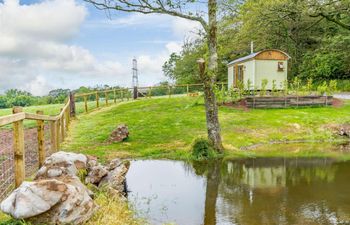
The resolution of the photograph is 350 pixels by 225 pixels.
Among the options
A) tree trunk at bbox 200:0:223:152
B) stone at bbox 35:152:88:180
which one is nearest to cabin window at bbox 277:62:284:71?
tree trunk at bbox 200:0:223:152

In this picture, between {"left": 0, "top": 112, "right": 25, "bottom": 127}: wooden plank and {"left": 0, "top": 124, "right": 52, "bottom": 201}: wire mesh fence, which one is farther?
{"left": 0, "top": 124, "right": 52, "bottom": 201}: wire mesh fence

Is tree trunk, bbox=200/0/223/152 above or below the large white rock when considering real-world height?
above

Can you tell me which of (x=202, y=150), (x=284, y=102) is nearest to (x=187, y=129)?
(x=202, y=150)

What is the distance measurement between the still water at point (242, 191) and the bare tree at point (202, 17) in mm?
1507

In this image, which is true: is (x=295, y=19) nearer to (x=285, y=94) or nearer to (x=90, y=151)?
(x=285, y=94)

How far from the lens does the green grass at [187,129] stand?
994 centimetres

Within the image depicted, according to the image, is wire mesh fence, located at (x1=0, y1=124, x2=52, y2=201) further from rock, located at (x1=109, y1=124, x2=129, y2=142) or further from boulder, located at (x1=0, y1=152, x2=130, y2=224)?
rock, located at (x1=109, y1=124, x2=129, y2=142)

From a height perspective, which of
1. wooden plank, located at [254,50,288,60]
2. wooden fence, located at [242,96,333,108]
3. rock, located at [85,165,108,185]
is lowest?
rock, located at [85,165,108,185]

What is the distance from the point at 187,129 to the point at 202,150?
3.68 metres

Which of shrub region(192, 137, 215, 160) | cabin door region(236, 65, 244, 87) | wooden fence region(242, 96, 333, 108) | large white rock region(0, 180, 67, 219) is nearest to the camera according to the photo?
large white rock region(0, 180, 67, 219)

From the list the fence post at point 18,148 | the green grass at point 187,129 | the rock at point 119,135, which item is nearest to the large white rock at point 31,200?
the fence post at point 18,148

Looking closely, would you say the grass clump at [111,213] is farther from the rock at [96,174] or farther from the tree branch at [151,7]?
the tree branch at [151,7]

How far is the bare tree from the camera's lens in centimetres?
928

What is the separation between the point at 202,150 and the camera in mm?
9242
